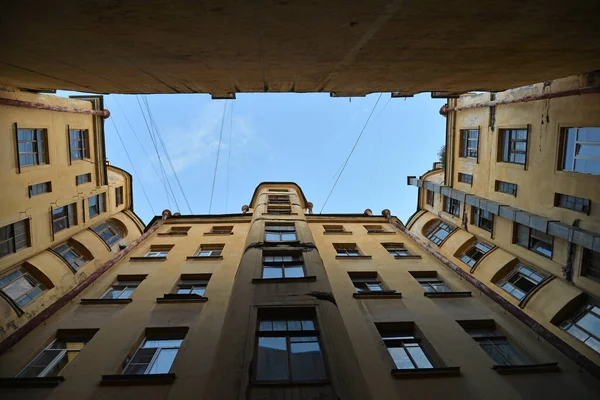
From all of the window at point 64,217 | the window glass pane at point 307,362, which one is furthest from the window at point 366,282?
the window at point 64,217

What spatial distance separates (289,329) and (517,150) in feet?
44.0

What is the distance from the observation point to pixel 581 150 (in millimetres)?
12023

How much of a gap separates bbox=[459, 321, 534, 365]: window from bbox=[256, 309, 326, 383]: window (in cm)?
538

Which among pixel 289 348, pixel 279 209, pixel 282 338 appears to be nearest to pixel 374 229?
pixel 279 209

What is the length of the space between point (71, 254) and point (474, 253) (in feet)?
68.2

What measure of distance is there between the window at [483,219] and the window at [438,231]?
2.06m

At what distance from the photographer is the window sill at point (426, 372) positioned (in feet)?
27.5

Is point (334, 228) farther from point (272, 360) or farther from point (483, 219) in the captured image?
point (272, 360)

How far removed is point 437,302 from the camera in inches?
473

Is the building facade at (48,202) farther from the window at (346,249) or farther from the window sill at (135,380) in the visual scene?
the window at (346,249)

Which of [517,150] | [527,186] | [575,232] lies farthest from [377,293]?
[517,150]

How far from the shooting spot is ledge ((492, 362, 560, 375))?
28.2 feet

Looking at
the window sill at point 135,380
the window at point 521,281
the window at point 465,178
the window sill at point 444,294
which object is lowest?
the window sill at point 135,380

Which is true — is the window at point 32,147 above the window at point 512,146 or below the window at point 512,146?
below
